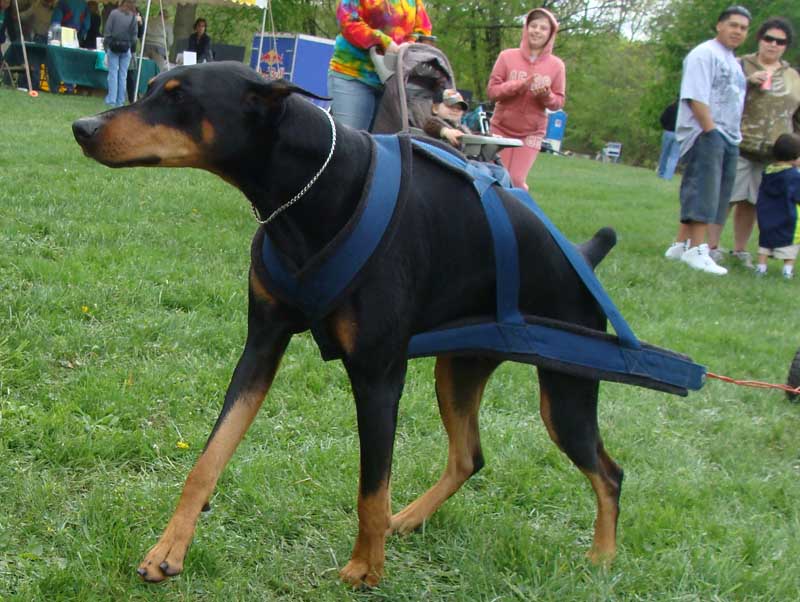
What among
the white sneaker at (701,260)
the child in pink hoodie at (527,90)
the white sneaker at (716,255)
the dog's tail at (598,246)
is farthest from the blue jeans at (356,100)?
the white sneaker at (716,255)

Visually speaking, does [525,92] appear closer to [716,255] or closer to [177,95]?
[716,255]

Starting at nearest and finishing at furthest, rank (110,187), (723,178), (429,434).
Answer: (429,434), (110,187), (723,178)

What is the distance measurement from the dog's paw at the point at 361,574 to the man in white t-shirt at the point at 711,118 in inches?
261

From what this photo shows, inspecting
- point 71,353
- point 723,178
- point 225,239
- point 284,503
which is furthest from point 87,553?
point 723,178

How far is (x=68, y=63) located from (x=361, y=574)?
18719mm

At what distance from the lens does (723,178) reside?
8758 mm

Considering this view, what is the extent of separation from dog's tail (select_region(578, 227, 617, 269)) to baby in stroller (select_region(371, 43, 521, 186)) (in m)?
2.33

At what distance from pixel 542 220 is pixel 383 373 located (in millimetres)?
774

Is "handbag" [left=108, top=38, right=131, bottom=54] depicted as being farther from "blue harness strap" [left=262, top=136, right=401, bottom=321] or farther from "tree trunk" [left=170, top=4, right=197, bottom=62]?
"blue harness strap" [left=262, top=136, right=401, bottom=321]

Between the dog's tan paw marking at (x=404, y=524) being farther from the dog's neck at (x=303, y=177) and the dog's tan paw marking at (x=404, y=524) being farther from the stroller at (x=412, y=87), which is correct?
the stroller at (x=412, y=87)

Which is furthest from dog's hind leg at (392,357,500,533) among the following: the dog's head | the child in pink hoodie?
the child in pink hoodie

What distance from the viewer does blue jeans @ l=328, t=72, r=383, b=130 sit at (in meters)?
6.12

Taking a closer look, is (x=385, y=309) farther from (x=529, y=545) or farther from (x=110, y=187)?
(x=110, y=187)

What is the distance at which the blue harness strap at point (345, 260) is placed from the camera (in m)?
Result: 2.46
